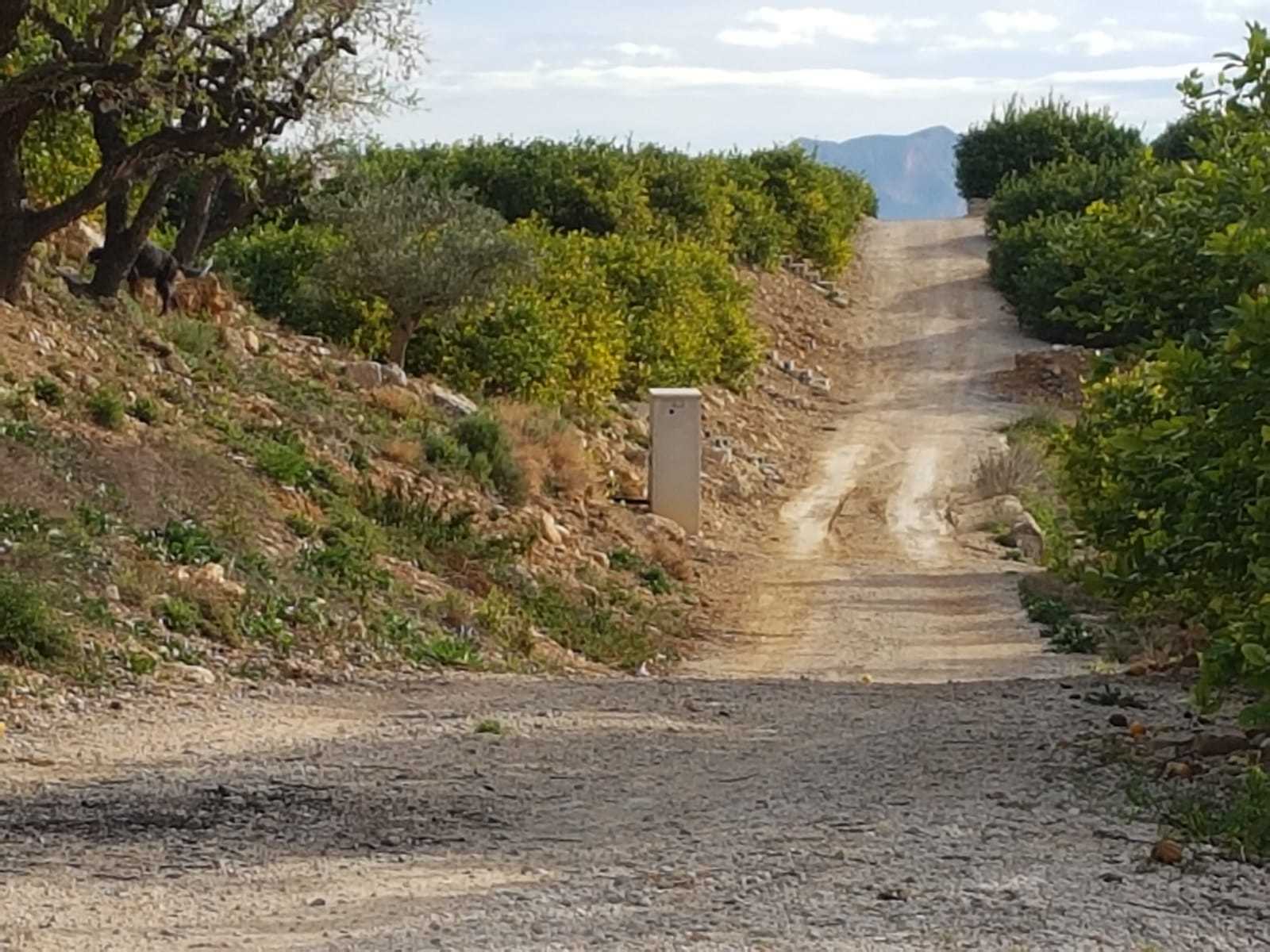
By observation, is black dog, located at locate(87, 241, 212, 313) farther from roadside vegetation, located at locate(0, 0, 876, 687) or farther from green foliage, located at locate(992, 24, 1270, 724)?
green foliage, located at locate(992, 24, 1270, 724)

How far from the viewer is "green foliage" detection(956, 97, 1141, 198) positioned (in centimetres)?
4697

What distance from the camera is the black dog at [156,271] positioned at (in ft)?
53.4

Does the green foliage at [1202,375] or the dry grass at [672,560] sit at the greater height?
the green foliage at [1202,375]

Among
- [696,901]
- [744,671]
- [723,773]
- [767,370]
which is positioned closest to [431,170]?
[767,370]

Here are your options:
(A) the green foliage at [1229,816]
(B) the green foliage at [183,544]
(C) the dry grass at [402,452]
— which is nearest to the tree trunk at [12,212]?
(C) the dry grass at [402,452]

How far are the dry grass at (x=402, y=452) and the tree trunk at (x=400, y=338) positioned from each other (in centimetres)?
328

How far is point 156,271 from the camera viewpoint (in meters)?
16.4

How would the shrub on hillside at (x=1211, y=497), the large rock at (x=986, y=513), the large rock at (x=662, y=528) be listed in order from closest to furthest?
the shrub on hillside at (x=1211, y=497) < the large rock at (x=662, y=528) < the large rock at (x=986, y=513)

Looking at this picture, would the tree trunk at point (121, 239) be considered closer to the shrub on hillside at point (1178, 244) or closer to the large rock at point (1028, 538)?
the shrub on hillside at point (1178, 244)

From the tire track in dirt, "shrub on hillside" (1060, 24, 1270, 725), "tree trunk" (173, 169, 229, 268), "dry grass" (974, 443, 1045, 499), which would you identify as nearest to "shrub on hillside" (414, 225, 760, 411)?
the tire track in dirt

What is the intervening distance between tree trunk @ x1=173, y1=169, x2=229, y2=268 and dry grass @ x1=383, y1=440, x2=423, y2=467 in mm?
2657

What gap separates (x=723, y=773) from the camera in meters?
7.78

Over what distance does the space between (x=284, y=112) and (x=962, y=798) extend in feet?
29.3

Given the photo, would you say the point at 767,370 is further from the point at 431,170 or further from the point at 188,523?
the point at 188,523
